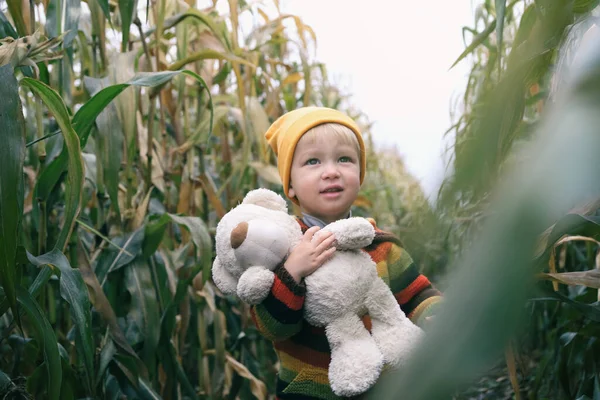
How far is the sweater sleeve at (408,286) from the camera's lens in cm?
85

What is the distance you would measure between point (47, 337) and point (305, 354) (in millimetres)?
324

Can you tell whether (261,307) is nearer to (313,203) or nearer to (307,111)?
(313,203)

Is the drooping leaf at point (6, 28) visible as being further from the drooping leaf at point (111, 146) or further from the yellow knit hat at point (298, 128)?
the yellow knit hat at point (298, 128)

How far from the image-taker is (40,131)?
1.04 metres

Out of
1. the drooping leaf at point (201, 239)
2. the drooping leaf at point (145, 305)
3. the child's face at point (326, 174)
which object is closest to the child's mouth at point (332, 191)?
the child's face at point (326, 174)

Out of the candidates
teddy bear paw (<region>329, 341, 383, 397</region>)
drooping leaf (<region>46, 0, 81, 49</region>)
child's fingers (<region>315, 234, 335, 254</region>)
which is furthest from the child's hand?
drooping leaf (<region>46, 0, 81, 49</region>)

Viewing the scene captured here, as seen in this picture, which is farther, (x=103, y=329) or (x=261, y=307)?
(x=103, y=329)

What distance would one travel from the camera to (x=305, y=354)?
0.85 metres

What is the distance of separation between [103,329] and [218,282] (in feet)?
1.39

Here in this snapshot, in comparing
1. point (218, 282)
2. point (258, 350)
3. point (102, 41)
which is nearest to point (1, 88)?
point (218, 282)

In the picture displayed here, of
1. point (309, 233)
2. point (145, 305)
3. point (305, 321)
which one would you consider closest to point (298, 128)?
point (309, 233)

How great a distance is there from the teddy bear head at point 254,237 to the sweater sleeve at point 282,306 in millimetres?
27

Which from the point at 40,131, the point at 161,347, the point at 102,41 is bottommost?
the point at 161,347

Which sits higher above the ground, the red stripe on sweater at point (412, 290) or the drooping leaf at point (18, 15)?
the drooping leaf at point (18, 15)
